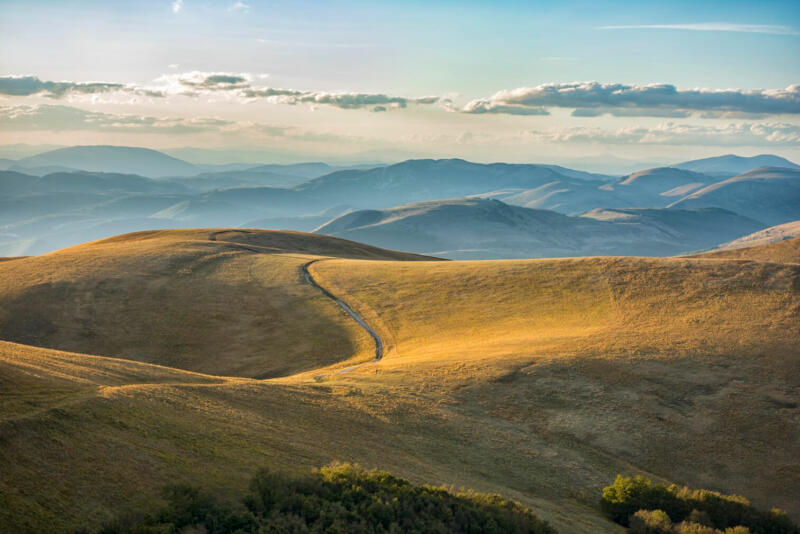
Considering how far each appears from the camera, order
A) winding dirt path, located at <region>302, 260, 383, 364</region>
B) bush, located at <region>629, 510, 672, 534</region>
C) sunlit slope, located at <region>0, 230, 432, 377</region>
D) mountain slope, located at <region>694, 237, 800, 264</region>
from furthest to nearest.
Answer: mountain slope, located at <region>694, 237, 800, 264</region>, sunlit slope, located at <region>0, 230, 432, 377</region>, winding dirt path, located at <region>302, 260, 383, 364</region>, bush, located at <region>629, 510, 672, 534</region>

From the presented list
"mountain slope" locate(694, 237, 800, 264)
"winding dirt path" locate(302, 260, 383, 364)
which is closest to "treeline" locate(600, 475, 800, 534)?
"winding dirt path" locate(302, 260, 383, 364)

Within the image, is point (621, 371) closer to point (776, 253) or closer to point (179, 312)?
point (179, 312)

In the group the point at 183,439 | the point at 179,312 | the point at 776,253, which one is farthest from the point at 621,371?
the point at 776,253

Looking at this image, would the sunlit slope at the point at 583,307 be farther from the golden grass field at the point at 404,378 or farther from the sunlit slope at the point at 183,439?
the sunlit slope at the point at 183,439

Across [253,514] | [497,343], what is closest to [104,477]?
[253,514]

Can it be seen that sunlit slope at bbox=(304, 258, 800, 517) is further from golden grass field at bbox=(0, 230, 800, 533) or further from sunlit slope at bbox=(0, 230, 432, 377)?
sunlit slope at bbox=(0, 230, 432, 377)

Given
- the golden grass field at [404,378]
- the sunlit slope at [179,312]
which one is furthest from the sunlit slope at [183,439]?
the sunlit slope at [179,312]

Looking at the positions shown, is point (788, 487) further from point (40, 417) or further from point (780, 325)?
point (40, 417)
